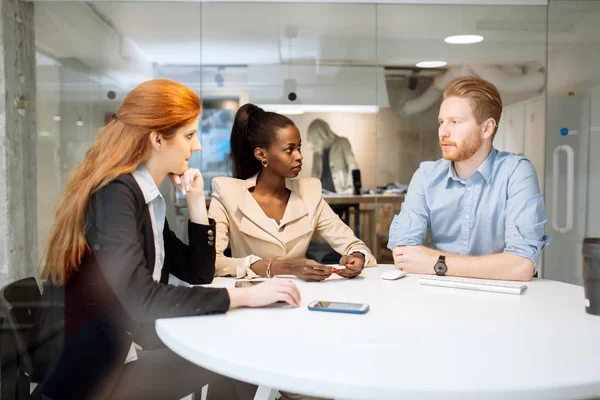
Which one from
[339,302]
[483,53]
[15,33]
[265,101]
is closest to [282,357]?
[339,302]

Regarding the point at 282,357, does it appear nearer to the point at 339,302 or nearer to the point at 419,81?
the point at 339,302

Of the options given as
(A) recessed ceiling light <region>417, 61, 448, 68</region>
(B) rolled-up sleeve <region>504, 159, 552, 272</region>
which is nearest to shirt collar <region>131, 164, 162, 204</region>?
(B) rolled-up sleeve <region>504, 159, 552, 272</region>

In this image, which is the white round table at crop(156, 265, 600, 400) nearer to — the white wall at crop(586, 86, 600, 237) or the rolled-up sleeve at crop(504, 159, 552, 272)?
the rolled-up sleeve at crop(504, 159, 552, 272)

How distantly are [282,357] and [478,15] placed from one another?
3.12 meters

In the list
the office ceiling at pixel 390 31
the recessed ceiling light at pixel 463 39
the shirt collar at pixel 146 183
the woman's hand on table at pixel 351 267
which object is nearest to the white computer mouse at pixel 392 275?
the woman's hand on table at pixel 351 267

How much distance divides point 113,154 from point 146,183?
114mm

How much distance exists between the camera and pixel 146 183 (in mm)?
A: 1531

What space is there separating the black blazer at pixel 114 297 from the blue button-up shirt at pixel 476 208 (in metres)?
1.04

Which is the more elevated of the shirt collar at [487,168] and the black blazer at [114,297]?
the shirt collar at [487,168]

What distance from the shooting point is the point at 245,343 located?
46.1 inches

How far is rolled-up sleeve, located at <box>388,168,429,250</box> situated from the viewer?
7.16 ft

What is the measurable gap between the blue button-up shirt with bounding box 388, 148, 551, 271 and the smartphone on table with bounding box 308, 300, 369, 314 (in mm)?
755

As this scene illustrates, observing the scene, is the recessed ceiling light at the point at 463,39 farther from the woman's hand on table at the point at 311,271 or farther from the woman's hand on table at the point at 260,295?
the woman's hand on table at the point at 260,295

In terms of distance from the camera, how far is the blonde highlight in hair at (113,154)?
56.2 inches
